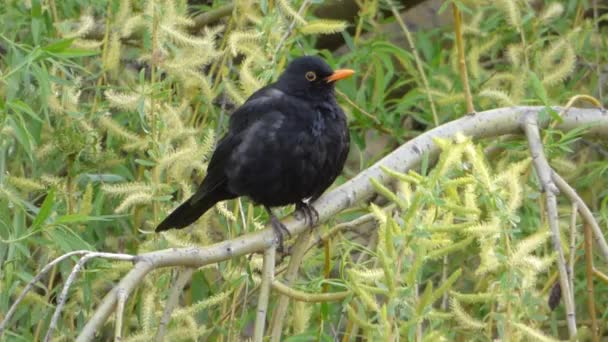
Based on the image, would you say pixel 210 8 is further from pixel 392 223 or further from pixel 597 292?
pixel 392 223

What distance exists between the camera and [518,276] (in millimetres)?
2678

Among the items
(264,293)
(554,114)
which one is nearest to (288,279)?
(264,293)

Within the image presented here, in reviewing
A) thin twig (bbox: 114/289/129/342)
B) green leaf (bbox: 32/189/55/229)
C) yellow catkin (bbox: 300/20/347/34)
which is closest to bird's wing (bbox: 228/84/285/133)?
yellow catkin (bbox: 300/20/347/34)

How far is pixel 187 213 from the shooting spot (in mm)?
4344

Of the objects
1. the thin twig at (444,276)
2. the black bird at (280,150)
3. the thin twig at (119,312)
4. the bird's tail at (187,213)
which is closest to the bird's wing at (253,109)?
the black bird at (280,150)

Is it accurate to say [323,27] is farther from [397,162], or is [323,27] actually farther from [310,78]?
[310,78]

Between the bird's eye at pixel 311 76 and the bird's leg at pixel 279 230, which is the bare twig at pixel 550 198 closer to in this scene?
the bird's leg at pixel 279 230

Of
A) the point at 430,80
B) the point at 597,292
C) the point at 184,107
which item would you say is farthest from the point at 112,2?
the point at 597,292

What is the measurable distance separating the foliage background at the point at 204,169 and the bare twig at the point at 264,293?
0.51ft

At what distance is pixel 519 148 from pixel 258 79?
950 millimetres

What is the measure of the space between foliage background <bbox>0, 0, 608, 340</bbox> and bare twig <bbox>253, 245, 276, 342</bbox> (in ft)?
0.51

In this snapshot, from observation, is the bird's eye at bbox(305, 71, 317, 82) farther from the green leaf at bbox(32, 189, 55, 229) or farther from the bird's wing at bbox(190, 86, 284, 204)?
the green leaf at bbox(32, 189, 55, 229)

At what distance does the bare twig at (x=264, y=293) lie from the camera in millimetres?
3116

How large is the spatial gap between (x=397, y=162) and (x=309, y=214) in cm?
A: 41
